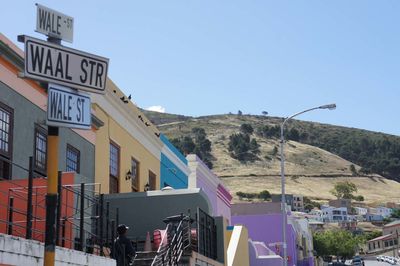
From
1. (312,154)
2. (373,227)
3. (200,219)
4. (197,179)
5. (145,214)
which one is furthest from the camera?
(312,154)

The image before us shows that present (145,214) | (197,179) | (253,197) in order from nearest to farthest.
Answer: (145,214) < (197,179) < (253,197)

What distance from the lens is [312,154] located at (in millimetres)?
176250

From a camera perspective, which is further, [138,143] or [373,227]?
[373,227]

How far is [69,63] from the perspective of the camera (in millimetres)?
6277

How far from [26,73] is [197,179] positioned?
22.2m

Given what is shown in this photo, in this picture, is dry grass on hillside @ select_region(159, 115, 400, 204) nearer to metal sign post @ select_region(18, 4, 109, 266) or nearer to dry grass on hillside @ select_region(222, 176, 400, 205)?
dry grass on hillside @ select_region(222, 176, 400, 205)

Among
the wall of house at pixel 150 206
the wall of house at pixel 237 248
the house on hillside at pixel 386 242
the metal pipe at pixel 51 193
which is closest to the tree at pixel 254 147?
the house on hillside at pixel 386 242

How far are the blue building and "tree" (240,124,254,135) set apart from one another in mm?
143147

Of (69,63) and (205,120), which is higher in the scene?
(205,120)

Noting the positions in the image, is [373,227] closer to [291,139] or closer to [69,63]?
[291,139]

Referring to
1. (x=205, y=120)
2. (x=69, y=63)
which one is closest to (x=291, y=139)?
(x=205, y=120)

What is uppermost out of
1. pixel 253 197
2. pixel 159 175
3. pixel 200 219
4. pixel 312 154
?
pixel 312 154

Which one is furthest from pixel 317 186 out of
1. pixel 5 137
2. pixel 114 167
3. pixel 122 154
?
pixel 5 137

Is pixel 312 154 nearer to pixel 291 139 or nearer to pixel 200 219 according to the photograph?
pixel 291 139
